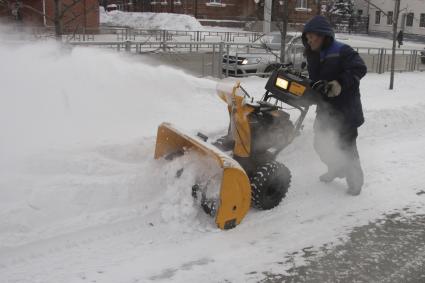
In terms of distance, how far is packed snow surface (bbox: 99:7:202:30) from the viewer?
37594mm

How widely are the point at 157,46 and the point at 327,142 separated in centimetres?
801

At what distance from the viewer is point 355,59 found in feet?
15.6

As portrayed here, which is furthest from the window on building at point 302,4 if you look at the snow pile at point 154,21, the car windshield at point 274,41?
the car windshield at point 274,41

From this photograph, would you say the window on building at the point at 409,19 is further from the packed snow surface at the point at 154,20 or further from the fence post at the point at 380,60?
the fence post at the point at 380,60

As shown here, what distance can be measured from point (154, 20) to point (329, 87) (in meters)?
38.7

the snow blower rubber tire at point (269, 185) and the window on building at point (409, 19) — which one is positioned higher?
the window on building at point (409, 19)

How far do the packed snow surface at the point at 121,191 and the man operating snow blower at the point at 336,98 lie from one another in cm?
31

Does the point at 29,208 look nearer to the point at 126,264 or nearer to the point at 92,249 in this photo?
the point at 92,249

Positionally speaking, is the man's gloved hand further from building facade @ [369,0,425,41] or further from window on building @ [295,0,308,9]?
building facade @ [369,0,425,41]

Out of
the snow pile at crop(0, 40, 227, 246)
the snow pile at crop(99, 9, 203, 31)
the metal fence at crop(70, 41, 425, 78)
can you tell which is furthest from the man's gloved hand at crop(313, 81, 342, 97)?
the snow pile at crop(99, 9, 203, 31)

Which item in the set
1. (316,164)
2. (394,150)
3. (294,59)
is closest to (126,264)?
(316,164)

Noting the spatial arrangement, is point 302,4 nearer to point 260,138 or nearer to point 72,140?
point 72,140

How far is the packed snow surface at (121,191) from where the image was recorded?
3.68m

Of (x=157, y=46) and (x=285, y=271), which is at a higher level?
(x=157, y=46)
